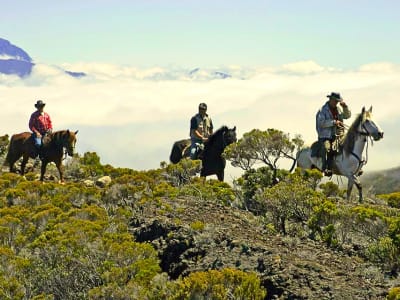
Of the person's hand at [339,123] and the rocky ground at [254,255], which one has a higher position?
Result: the person's hand at [339,123]

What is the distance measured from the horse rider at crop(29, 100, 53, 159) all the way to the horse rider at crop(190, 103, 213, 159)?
4.75 metres

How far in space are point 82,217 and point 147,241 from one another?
8.65ft

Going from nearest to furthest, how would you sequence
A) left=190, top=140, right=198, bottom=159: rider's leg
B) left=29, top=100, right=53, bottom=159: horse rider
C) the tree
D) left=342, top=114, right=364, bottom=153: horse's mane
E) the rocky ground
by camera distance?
the rocky ground
left=342, top=114, right=364, bottom=153: horse's mane
the tree
left=190, top=140, right=198, bottom=159: rider's leg
left=29, top=100, right=53, bottom=159: horse rider

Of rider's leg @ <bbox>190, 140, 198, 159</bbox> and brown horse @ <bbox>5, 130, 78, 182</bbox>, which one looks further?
brown horse @ <bbox>5, 130, 78, 182</bbox>

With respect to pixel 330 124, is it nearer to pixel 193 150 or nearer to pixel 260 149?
pixel 260 149

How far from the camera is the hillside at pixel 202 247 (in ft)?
27.3

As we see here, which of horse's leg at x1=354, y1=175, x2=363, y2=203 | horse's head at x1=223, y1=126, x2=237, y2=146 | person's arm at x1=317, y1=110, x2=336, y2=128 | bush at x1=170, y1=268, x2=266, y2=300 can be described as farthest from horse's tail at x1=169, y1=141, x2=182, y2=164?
bush at x1=170, y1=268, x2=266, y2=300

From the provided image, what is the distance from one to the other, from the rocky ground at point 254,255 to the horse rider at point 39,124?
9.83 metres

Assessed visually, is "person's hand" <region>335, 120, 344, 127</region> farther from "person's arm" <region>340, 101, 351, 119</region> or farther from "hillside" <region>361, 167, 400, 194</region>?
"hillside" <region>361, 167, 400, 194</region>

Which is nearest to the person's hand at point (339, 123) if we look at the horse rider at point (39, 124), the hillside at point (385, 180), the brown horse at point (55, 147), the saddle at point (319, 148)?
the saddle at point (319, 148)

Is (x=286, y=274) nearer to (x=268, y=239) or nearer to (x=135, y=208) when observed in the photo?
(x=268, y=239)

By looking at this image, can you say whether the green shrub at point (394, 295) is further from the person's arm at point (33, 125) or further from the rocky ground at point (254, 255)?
the person's arm at point (33, 125)

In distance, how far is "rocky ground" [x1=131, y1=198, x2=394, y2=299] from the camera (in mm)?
8164

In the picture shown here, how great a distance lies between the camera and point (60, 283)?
34.1 feet
